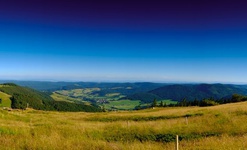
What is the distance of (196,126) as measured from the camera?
18.6 m

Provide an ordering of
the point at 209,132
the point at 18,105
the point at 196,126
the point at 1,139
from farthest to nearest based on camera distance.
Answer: the point at 18,105 < the point at 196,126 < the point at 209,132 < the point at 1,139

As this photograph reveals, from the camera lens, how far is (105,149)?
9297 mm

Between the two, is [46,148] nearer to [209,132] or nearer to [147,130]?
[147,130]

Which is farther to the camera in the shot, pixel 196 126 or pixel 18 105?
pixel 18 105

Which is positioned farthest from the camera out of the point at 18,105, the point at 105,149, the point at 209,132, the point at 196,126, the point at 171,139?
the point at 18,105

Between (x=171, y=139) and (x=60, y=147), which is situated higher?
(x=60, y=147)

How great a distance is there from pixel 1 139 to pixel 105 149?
6105 millimetres

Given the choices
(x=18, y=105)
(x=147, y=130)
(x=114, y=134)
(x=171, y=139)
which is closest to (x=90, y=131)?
(x=114, y=134)

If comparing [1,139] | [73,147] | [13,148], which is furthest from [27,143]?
[73,147]

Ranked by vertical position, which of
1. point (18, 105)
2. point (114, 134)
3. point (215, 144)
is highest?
point (215, 144)

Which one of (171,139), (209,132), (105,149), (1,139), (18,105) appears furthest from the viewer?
(18,105)

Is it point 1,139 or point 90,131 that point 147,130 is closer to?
point 90,131

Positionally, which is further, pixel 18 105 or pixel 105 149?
pixel 18 105

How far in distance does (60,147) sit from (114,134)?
7.51 metres
